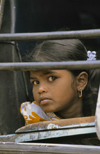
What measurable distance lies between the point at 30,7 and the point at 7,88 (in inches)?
23.7

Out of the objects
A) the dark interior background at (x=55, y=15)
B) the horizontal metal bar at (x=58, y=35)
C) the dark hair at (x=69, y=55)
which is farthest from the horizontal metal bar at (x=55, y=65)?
the dark interior background at (x=55, y=15)

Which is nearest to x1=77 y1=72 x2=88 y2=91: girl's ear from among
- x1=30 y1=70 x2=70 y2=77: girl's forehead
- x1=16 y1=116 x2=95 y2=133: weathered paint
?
x1=30 y1=70 x2=70 y2=77: girl's forehead

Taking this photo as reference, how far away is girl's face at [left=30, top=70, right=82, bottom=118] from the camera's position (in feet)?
4.12

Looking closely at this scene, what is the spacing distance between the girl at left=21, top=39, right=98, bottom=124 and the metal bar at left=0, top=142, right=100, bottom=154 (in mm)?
611

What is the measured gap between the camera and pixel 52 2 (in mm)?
1512

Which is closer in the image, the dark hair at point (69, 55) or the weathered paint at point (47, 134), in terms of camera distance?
the weathered paint at point (47, 134)

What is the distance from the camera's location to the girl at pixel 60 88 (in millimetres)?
1270

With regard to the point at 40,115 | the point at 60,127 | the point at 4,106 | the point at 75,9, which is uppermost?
the point at 75,9

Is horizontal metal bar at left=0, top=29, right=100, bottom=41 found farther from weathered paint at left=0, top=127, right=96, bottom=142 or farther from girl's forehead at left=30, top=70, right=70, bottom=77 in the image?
girl's forehead at left=30, top=70, right=70, bottom=77

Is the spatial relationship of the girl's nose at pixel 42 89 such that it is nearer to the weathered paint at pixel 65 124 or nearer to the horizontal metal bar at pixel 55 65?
the weathered paint at pixel 65 124

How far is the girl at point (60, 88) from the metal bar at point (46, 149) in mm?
611

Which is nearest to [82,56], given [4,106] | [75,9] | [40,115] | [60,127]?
[75,9]

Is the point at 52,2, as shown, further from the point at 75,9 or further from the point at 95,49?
the point at 95,49

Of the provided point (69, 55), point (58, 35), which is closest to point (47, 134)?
point (58, 35)
